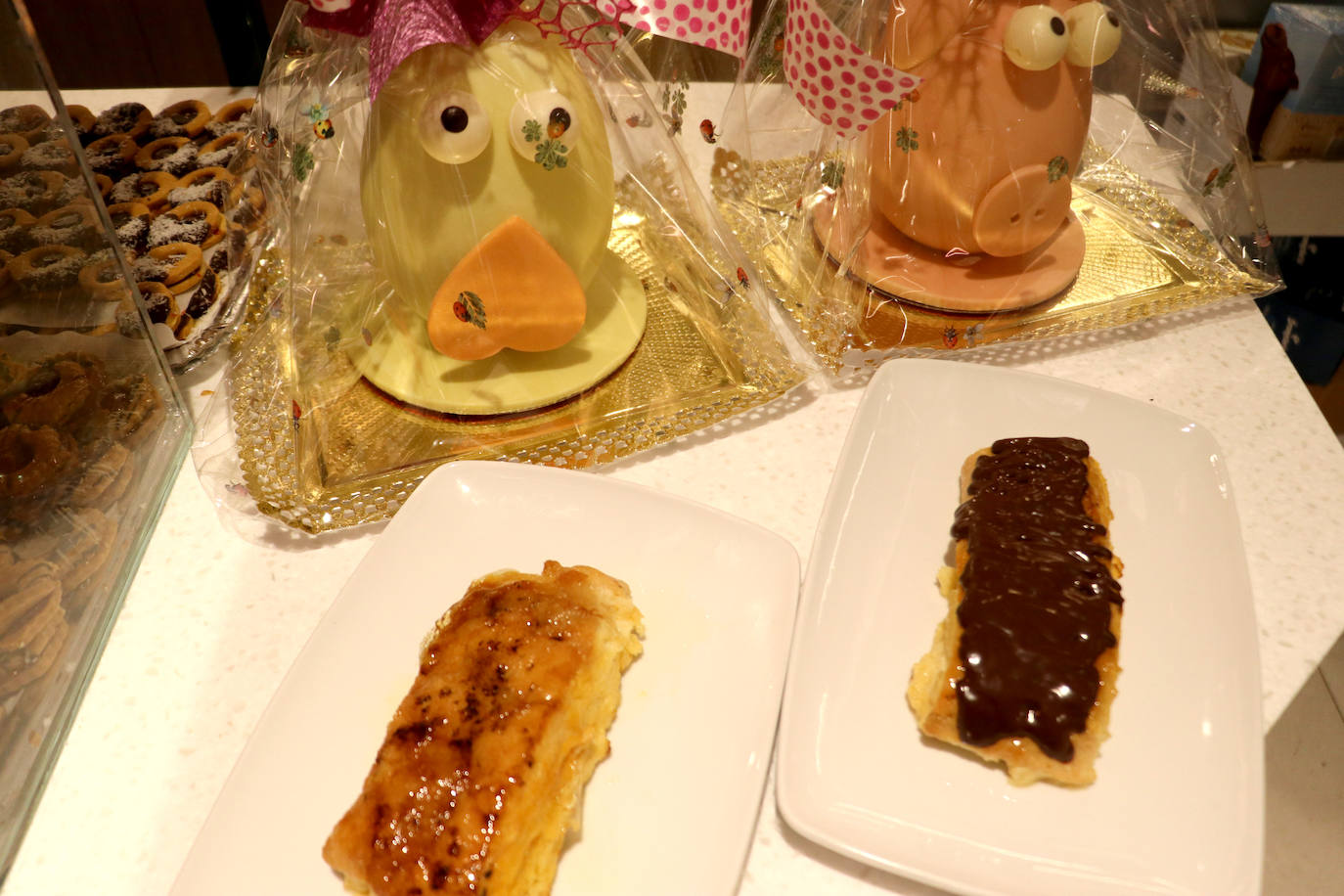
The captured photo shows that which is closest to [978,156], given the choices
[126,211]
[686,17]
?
[686,17]

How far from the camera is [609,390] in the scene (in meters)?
0.93

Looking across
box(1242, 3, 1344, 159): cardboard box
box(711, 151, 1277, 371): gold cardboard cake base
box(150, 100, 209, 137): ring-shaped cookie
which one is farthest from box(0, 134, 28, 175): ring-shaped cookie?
box(1242, 3, 1344, 159): cardboard box

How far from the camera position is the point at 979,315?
102cm

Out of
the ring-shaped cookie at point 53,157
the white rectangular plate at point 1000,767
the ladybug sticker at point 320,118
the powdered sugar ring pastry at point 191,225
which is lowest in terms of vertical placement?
the white rectangular plate at point 1000,767

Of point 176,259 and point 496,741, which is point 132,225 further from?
point 496,741

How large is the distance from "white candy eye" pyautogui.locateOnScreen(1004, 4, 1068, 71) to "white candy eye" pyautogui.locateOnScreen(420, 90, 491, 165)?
0.48 meters

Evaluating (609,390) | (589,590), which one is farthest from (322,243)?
(589,590)

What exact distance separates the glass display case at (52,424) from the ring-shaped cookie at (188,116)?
1.60ft

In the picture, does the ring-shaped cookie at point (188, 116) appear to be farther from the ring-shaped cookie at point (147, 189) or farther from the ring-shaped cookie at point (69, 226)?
the ring-shaped cookie at point (69, 226)

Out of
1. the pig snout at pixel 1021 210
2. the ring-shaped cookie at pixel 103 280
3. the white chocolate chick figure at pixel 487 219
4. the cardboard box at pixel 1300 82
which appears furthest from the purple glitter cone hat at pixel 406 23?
the cardboard box at pixel 1300 82

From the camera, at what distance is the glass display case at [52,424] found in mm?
661

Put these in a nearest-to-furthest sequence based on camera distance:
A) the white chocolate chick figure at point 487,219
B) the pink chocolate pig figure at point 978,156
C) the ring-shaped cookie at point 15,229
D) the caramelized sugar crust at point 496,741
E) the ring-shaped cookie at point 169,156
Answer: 1. the caramelized sugar crust at point 496,741
2. the ring-shaped cookie at point 15,229
3. the white chocolate chick figure at point 487,219
4. the pink chocolate pig figure at point 978,156
5. the ring-shaped cookie at point 169,156

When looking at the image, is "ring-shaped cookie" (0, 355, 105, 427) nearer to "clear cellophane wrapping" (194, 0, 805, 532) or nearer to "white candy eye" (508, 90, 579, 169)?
"clear cellophane wrapping" (194, 0, 805, 532)

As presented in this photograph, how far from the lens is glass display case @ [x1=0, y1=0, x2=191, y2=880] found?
66 centimetres
